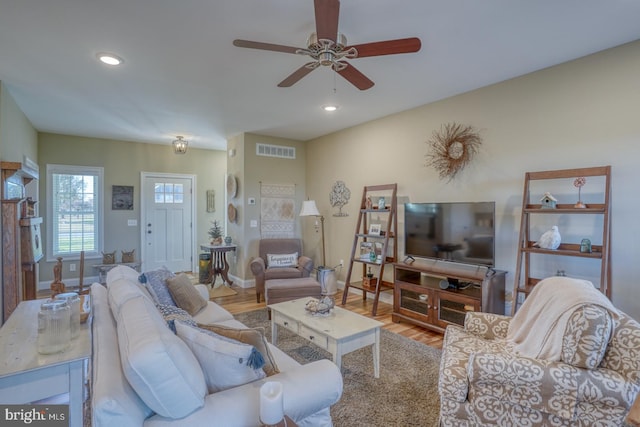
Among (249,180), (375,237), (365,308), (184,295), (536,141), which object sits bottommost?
(365,308)

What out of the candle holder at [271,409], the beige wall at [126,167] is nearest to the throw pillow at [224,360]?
the candle holder at [271,409]

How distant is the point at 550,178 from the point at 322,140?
3.73 m

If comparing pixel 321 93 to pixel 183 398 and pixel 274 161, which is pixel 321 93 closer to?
pixel 274 161

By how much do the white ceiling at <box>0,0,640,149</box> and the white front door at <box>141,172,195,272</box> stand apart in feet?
7.07

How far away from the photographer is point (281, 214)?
5.88 metres

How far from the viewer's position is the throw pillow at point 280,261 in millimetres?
4895

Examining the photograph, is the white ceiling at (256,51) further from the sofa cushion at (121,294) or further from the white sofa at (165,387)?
the white sofa at (165,387)

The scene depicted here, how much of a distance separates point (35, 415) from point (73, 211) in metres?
5.49

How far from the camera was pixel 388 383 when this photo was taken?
2.47 meters

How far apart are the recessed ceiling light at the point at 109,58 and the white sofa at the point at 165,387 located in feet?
7.43

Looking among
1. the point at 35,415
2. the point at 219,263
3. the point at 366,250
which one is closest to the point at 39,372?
the point at 35,415

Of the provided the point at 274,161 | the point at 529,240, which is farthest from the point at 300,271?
the point at 529,240

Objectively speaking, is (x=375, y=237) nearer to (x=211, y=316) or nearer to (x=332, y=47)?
(x=211, y=316)

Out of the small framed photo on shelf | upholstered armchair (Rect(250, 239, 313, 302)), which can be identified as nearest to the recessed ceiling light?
upholstered armchair (Rect(250, 239, 313, 302))
